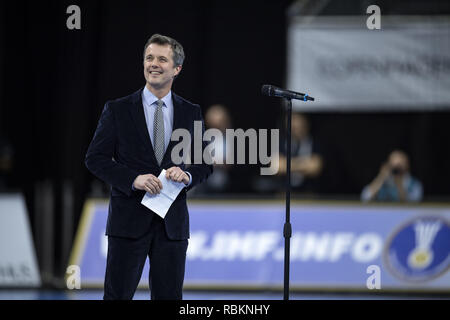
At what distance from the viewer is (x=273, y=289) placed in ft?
27.1

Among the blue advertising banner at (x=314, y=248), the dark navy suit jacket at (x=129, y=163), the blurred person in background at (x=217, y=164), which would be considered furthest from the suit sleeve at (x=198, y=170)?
the blurred person in background at (x=217, y=164)

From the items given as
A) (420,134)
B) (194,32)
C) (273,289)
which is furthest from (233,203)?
(420,134)

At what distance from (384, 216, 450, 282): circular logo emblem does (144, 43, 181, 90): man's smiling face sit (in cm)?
451

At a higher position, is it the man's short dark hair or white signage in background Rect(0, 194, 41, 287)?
the man's short dark hair

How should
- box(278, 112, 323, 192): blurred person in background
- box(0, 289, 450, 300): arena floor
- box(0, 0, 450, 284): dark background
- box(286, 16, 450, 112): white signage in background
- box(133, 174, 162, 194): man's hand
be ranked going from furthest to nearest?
box(286, 16, 450, 112): white signage in background → box(278, 112, 323, 192): blurred person in background → box(0, 0, 450, 284): dark background → box(0, 289, 450, 300): arena floor → box(133, 174, 162, 194): man's hand

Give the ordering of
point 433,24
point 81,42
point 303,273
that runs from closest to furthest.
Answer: point 303,273 → point 81,42 → point 433,24

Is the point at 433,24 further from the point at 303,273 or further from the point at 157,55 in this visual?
the point at 157,55

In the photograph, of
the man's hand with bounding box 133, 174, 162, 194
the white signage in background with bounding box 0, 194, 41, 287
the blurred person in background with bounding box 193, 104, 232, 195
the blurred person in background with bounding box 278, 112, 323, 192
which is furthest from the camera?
the blurred person in background with bounding box 278, 112, 323, 192

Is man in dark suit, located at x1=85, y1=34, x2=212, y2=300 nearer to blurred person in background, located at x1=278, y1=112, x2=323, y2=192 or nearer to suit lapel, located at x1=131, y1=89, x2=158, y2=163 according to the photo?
suit lapel, located at x1=131, y1=89, x2=158, y2=163

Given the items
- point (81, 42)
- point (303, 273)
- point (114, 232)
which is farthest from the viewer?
point (81, 42)

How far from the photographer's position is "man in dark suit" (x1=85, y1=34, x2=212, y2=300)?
4.37 m

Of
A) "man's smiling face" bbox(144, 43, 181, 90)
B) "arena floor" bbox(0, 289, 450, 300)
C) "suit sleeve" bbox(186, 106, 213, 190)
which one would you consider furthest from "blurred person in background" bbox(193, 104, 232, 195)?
"man's smiling face" bbox(144, 43, 181, 90)

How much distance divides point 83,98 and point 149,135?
491 cm

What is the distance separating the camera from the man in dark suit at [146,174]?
4.37m
